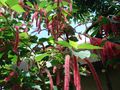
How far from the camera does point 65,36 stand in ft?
7.77

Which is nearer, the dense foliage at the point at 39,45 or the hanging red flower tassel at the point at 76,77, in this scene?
the hanging red flower tassel at the point at 76,77

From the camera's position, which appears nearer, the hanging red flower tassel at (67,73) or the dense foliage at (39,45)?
the hanging red flower tassel at (67,73)

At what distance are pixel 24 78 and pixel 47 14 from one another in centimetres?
A: 47

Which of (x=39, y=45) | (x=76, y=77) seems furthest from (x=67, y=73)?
(x=39, y=45)

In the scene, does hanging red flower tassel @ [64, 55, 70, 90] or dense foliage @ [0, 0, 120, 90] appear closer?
hanging red flower tassel @ [64, 55, 70, 90]

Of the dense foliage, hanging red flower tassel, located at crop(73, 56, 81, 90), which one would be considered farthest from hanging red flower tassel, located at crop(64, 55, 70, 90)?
the dense foliage

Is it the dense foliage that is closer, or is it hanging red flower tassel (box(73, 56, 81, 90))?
hanging red flower tassel (box(73, 56, 81, 90))

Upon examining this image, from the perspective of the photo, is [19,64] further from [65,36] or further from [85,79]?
[85,79]

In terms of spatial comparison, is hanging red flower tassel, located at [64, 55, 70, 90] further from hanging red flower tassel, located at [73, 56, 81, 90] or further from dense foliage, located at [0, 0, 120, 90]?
dense foliage, located at [0, 0, 120, 90]

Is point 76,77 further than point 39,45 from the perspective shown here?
No

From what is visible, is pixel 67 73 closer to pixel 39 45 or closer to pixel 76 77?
pixel 76 77

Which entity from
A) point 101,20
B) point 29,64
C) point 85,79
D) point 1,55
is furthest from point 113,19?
point 85,79

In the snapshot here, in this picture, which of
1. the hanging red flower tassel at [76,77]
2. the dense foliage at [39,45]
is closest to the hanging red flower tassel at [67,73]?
the hanging red flower tassel at [76,77]

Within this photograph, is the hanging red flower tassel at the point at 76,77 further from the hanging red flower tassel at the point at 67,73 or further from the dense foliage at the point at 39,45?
the dense foliage at the point at 39,45
